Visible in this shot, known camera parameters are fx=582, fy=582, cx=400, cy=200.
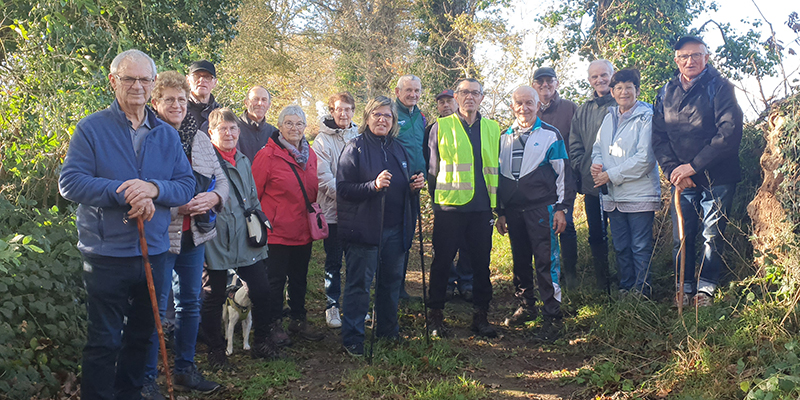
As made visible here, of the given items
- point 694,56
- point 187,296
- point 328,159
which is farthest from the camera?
point 328,159

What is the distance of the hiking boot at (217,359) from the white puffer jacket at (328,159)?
1.67 meters

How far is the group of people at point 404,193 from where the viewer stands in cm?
402

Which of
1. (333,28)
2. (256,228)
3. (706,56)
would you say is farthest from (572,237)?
(333,28)

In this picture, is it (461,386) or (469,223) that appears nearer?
(461,386)

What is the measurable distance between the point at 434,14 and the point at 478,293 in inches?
393

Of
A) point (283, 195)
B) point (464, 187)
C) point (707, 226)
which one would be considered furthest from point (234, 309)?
point (707, 226)

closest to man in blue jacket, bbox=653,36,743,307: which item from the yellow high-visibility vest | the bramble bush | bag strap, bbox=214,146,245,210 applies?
the yellow high-visibility vest

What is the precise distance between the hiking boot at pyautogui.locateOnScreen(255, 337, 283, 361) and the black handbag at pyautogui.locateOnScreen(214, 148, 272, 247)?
859mm

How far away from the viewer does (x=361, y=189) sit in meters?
4.69

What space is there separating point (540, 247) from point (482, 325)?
36.1 inches

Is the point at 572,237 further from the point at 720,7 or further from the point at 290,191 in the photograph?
the point at 720,7

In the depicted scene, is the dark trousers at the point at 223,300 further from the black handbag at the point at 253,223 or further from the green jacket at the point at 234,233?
the black handbag at the point at 253,223

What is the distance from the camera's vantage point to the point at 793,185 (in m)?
4.35

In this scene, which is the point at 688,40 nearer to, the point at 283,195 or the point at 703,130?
the point at 703,130
